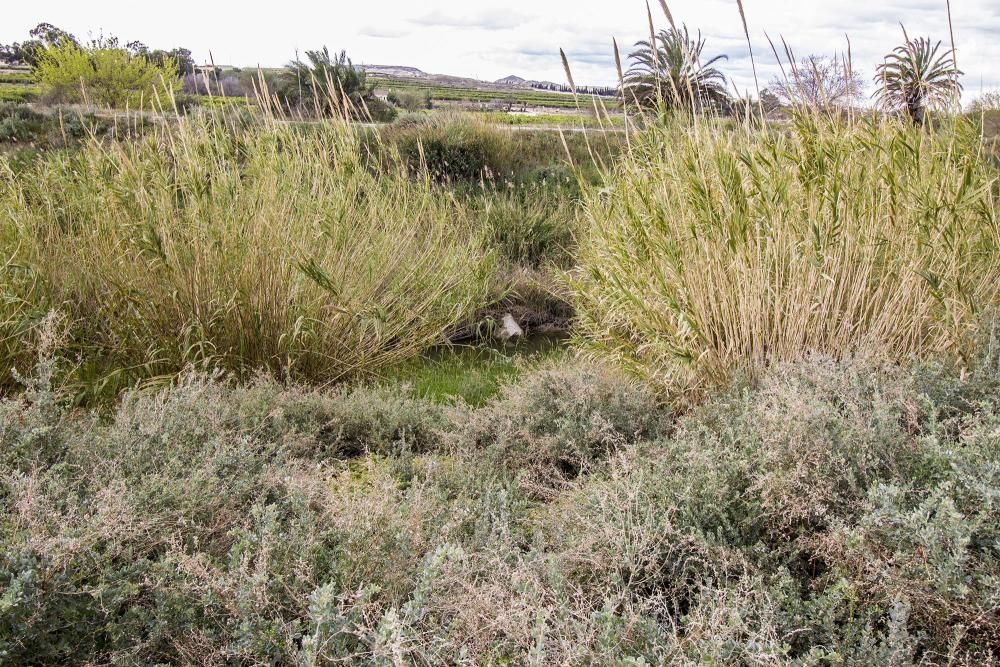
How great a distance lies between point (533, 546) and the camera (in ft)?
6.61

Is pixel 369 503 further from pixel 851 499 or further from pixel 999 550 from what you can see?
pixel 999 550

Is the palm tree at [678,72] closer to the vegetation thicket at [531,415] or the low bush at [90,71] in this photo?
the vegetation thicket at [531,415]

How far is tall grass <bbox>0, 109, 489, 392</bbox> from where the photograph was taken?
379cm

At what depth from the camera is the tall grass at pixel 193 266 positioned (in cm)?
379

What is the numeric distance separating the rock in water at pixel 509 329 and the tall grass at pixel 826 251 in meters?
2.68

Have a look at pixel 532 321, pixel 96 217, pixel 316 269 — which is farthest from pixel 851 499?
pixel 532 321

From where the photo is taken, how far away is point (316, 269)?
147 inches

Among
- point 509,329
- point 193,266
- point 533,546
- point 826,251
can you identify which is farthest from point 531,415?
point 509,329

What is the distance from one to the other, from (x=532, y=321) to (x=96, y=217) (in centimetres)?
377

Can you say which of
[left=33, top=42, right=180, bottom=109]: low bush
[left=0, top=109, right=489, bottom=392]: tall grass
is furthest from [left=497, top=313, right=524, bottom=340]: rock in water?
[left=33, top=42, right=180, bottom=109]: low bush

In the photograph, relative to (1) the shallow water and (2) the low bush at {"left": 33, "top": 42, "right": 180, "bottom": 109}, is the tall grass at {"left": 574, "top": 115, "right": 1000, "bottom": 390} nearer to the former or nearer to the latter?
(1) the shallow water

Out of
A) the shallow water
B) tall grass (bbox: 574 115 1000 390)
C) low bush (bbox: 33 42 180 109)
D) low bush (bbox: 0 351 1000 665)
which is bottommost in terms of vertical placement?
the shallow water

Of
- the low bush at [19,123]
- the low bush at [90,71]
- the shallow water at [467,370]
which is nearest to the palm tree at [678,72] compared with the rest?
the shallow water at [467,370]

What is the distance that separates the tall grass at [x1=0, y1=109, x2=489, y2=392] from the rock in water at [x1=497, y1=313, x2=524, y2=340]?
1661mm
